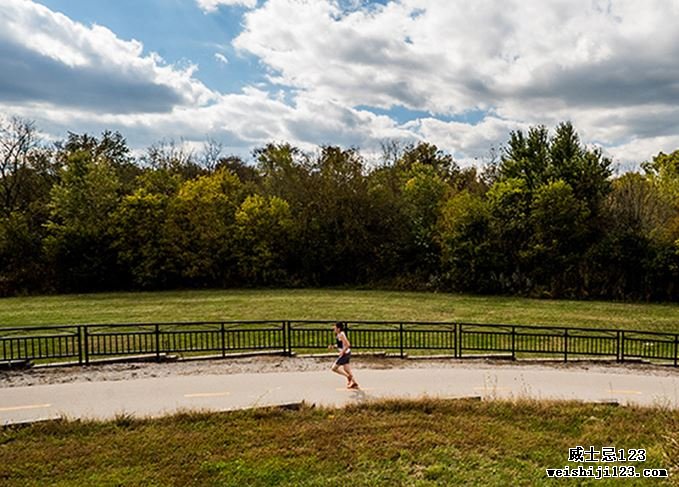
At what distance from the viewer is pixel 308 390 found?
39.1 ft

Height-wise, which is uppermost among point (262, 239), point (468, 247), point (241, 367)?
point (262, 239)

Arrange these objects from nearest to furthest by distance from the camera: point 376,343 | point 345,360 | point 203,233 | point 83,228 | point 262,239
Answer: point 345,360 → point 376,343 → point 83,228 → point 203,233 → point 262,239

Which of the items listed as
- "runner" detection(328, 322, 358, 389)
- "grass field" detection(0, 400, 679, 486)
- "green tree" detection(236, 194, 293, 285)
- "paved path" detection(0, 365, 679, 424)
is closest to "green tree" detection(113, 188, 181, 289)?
"green tree" detection(236, 194, 293, 285)

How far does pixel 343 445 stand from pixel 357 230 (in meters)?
32.9

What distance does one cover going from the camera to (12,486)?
23.2ft

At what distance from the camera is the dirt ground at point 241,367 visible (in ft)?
42.4

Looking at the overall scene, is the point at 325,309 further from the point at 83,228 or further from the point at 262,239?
the point at 83,228

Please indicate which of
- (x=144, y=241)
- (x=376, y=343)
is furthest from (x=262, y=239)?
(x=376, y=343)

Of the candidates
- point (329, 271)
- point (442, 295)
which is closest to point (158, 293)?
point (329, 271)

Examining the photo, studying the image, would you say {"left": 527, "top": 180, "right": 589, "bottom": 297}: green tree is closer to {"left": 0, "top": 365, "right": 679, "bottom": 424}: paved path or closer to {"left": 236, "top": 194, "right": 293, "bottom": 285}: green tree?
{"left": 236, "top": 194, "right": 293, "bottom": 285}: green tree

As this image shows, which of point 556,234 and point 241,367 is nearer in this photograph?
point 241,367

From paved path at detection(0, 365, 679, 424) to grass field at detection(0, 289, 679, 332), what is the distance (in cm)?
1091

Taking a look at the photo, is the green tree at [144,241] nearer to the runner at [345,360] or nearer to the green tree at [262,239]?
the green tree at [262,239]

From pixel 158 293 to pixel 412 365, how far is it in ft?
86.3
